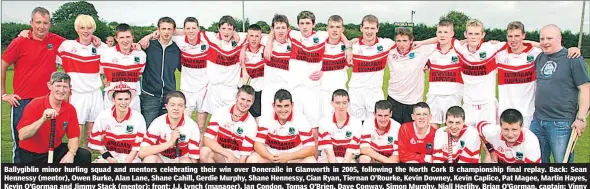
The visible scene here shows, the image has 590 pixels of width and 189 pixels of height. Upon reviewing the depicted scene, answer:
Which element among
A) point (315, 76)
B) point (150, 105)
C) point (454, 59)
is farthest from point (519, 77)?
point (150, 105)

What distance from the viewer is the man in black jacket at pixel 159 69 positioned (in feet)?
23.1

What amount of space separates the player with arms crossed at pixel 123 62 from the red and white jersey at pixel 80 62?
4.0 inches

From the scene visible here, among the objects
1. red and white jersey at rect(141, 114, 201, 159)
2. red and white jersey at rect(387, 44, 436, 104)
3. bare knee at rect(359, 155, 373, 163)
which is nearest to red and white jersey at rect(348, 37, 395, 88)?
red and white jersey at rect(387, 44, 436, 104)

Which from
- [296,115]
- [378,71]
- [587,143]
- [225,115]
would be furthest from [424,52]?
[587,143]

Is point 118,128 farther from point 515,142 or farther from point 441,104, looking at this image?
point 515,142

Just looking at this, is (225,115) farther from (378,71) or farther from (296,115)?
(378,71)

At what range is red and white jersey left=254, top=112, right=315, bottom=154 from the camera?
6223 millimetres

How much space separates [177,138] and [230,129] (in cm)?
60

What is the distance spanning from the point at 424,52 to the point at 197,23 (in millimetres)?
2715

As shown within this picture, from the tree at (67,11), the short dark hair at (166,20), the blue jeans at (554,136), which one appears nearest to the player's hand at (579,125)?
the blue jeans at (554,136)

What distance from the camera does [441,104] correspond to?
22.8 feet

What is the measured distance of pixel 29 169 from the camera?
5.68m

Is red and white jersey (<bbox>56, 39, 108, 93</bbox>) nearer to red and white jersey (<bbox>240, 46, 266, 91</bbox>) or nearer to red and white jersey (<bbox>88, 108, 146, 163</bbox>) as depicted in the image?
red and white jersey (<bbox>88, 108, 146, 163</bbox>)

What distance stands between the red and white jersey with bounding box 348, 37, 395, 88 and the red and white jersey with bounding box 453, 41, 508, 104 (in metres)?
0.84
